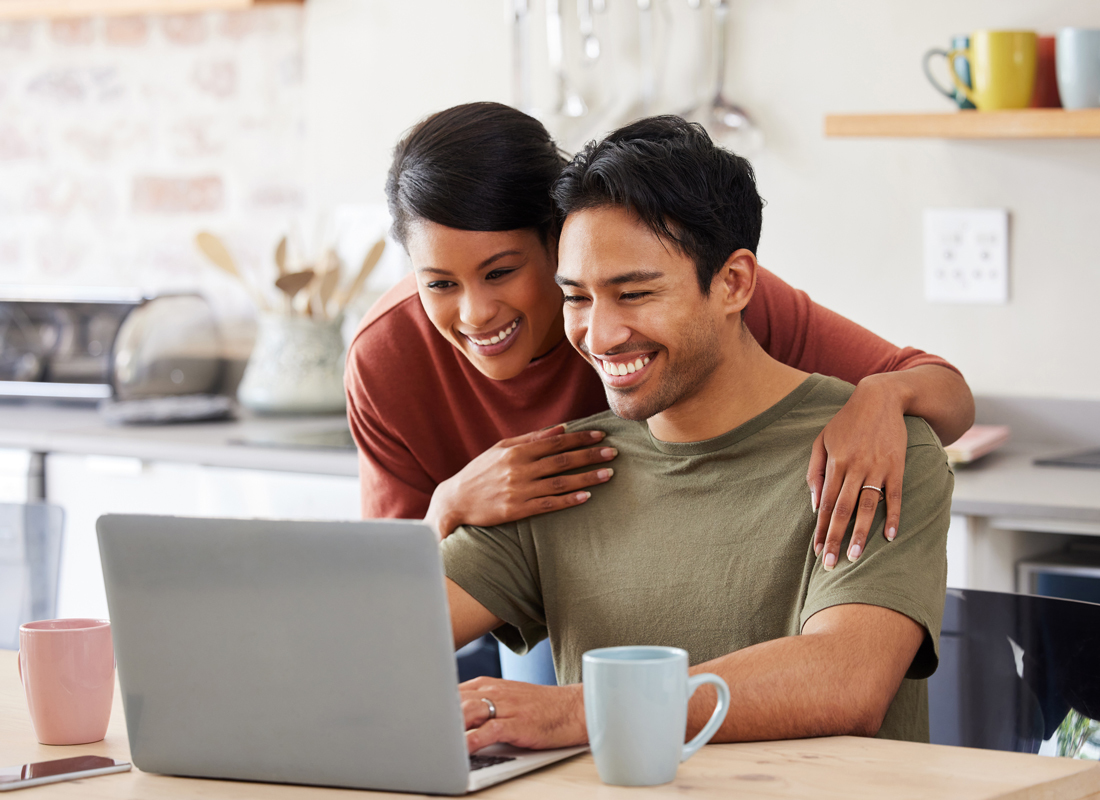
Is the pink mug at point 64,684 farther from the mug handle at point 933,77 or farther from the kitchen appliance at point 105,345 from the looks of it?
the kitchen appliance at point 105,345

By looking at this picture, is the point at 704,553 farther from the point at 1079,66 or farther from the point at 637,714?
the point at 1079,66

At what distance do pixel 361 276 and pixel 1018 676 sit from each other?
1828 millimetres

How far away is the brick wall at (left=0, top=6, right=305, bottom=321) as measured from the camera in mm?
3115

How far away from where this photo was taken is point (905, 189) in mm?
2408

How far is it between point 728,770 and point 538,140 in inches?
31.3

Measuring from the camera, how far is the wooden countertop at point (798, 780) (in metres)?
0.89

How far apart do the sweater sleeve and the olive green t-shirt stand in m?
0.19

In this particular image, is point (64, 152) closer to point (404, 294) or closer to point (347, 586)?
point (404, 294)

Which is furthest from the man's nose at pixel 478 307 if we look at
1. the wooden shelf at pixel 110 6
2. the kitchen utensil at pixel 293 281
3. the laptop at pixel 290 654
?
the wooden shelf at pixel 110 6

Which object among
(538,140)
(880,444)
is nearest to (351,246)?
(538,140)

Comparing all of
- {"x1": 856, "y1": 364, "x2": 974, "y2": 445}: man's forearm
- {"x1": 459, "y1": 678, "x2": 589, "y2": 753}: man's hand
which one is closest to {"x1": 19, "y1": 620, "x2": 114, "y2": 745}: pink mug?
{"x1": 459, "y1": 678, "x2": 589, "y2": 753}: man's hand

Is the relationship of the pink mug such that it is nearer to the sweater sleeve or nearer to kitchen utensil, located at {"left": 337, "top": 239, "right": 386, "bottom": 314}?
the sweater sleeve

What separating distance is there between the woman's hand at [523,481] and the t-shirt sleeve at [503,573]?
0.02 metres

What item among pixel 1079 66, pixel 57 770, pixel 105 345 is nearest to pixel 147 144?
pixel 105 345
